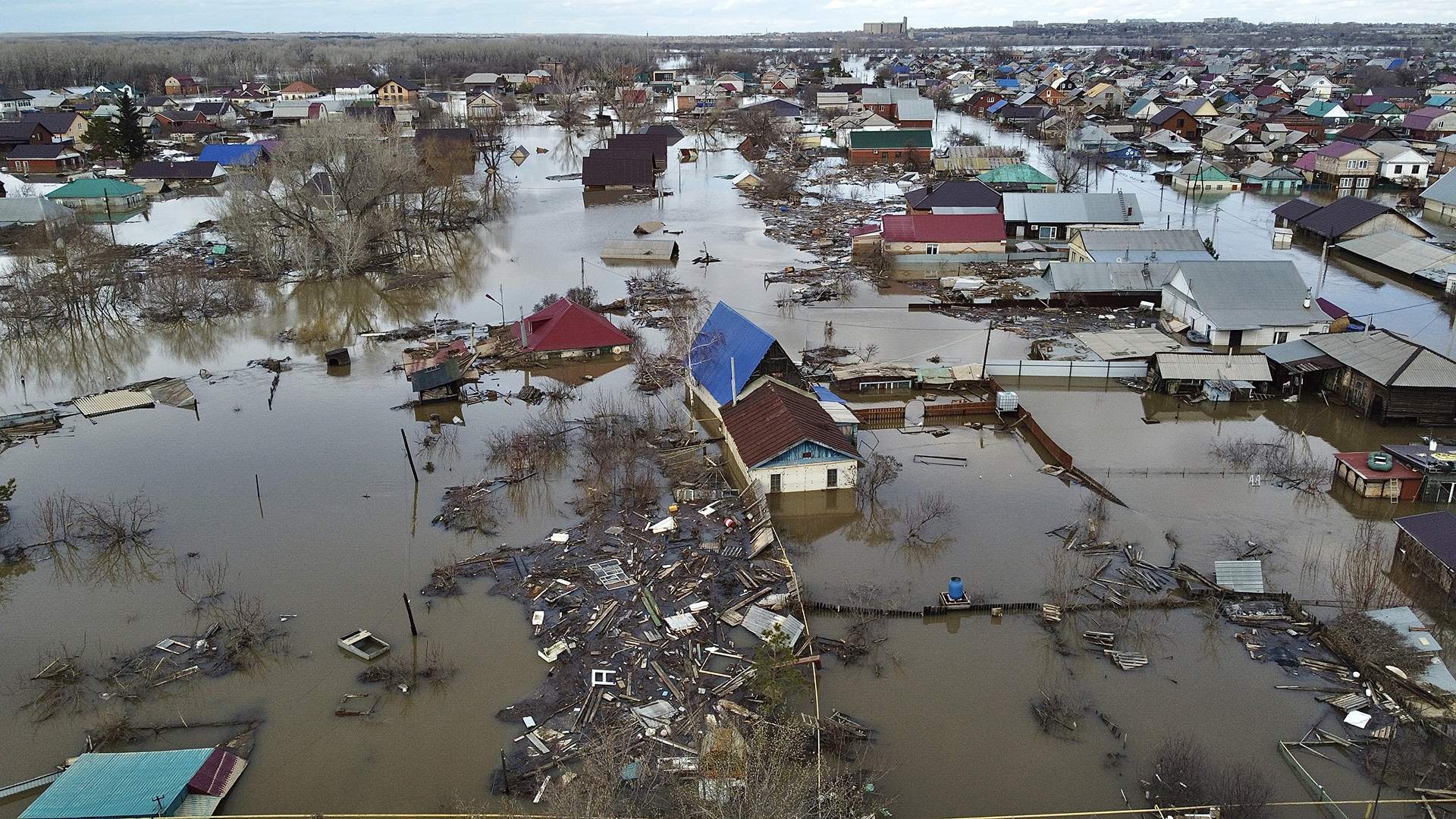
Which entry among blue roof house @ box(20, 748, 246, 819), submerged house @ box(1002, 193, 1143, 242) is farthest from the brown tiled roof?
submerged house @ box(1002, 193, 1143, 242)

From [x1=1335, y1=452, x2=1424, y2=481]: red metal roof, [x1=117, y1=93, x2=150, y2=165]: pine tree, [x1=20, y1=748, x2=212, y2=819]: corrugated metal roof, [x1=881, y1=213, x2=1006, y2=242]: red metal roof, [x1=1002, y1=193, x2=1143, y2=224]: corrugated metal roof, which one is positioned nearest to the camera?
[x1=20, y1=748, x2=212, y2=819]: corrugated metal roof

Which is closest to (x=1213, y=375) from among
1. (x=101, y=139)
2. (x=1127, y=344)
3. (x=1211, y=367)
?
(x=1211, y=367)

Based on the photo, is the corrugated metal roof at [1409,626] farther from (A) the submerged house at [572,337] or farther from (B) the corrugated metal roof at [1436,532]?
(A) the submerged house at [572,337]

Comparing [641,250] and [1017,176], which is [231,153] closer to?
[641,250]

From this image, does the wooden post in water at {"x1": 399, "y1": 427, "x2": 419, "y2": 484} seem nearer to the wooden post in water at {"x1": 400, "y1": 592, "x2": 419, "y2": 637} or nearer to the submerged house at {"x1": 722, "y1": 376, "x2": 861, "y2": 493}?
the wooden post in water at {"x1": 400, "y1": 592, "x2": 419, "y2": 637}

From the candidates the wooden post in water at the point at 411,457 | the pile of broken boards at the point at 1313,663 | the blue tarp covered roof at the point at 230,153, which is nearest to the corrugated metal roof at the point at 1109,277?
the pile of broken boards at the point at 1313,663

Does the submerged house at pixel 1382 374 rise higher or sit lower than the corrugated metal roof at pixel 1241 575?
higher
